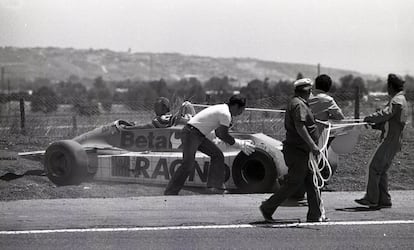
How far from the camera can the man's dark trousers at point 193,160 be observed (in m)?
10.8

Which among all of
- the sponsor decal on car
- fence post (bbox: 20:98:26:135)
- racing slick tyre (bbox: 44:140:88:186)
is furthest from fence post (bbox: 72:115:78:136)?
the sponsor decal on car

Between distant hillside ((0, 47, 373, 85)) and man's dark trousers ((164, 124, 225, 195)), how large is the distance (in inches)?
40.6

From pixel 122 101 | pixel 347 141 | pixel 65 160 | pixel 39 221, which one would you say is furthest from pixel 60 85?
pixel 122 101

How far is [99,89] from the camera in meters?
10.3

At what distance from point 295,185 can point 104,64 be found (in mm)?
3004

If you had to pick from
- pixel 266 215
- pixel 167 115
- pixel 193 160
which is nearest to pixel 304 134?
pixel 266 215

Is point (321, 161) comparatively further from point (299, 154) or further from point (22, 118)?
point (22, 118)

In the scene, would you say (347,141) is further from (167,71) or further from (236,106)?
(167,71)

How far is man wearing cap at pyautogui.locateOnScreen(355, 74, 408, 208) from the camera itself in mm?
9734

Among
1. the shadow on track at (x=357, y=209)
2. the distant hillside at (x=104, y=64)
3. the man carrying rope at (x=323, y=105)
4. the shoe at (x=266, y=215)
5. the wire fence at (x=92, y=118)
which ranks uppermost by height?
A: the distant hillside at (x=104, y=64)

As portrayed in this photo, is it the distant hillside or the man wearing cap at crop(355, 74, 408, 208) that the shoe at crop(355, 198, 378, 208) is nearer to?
the man wearing cap at crop(355, 74, 408, 208)

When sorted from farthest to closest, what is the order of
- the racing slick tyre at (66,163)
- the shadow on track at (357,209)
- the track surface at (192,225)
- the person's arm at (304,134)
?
the racing slick tyre at (66,163) < the shadow on track at (357,209) < the person's arm at (304,134) < the track surface at (192,225)

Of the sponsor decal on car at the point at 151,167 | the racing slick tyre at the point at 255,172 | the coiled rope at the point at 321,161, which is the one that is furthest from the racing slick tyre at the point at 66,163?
the coiled rope at the point at 321,161

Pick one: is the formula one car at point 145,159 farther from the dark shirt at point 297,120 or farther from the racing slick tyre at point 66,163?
the dark shirt at point 297,120
